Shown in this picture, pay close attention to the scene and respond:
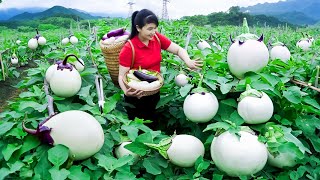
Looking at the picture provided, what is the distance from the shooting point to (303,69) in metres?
2.16

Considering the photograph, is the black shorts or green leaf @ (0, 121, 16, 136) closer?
green leaf @ (0, 121, 16, 136)

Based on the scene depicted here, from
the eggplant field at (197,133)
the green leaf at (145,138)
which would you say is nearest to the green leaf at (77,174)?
the eggplant field at (197,133)

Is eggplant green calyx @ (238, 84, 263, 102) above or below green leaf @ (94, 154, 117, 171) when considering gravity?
above

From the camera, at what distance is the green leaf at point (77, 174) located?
1398mm

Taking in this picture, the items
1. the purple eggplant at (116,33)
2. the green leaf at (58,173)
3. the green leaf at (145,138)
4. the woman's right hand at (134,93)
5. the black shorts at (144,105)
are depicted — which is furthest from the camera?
the purple eggplant at (116,33)

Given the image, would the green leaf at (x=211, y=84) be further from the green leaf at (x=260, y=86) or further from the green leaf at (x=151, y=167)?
the green leaf at (x=151, y=167)

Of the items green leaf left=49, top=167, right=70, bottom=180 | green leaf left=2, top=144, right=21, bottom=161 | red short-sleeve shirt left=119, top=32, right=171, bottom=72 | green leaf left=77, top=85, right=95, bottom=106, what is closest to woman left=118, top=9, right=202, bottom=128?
red short-sleeve shirt left=119, top=32, right=171, bottom=72

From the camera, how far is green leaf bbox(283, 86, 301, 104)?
5.95 feet

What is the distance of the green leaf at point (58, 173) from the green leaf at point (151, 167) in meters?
0.40

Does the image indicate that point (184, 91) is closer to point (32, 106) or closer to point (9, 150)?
point (32, 106)

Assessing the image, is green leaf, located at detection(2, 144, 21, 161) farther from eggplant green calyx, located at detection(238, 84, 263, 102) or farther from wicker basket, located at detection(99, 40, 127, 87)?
wicker basket, located at detection(99, 40, 127, 87)

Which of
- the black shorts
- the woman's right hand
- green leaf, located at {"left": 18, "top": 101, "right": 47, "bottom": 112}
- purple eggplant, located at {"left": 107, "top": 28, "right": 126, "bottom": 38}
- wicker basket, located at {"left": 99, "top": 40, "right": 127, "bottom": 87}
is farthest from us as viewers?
purple eggplant, located at {"left": 107, "top": 28, "right": 126, "bottom": 38}

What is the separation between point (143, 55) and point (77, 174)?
143 cm

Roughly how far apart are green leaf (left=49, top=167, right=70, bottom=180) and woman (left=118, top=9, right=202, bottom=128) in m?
1.17
